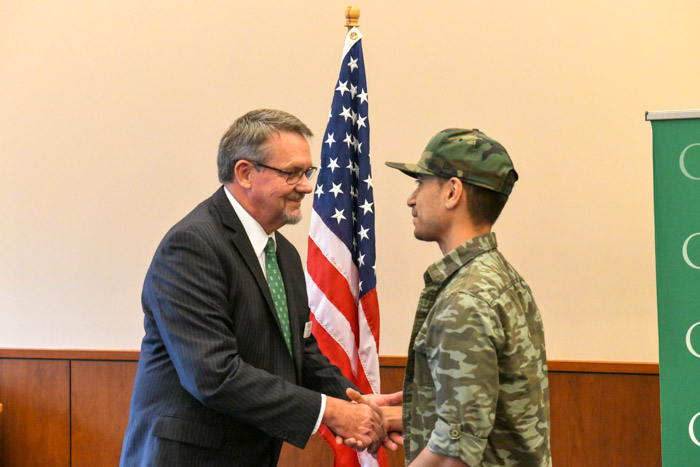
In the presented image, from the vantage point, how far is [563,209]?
3949 millimetres

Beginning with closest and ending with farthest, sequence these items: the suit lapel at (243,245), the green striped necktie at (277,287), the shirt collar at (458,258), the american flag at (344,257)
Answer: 1. the shirt collar at (458,258)
2. the suit lapel at (243,245)
3. the green striped necktie at (277,287)
4. the american flag at (344,257)

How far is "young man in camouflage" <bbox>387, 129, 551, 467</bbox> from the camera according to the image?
156 cm

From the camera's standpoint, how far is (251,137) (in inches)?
91.6

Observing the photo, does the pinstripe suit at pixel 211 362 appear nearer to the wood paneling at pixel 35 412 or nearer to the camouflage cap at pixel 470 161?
the camouflage cap at pixel 470 161

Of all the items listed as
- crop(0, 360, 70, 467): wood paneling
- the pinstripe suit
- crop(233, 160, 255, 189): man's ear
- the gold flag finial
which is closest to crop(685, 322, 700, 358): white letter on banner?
the pinstripe suit

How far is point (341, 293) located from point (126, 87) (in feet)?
6.52

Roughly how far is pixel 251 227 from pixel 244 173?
0.17 metres

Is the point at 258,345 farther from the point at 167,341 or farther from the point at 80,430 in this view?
the point at 80,430

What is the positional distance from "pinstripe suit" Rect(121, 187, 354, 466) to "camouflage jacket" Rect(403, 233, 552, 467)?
1.52 ft

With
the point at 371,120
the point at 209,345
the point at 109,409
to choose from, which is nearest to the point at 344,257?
the point at 371,120

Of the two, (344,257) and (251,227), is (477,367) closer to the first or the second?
(251,227)

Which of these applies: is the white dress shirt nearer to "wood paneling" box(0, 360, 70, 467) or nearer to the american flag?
the american flag

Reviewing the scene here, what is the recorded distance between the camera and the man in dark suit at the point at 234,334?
2020mm

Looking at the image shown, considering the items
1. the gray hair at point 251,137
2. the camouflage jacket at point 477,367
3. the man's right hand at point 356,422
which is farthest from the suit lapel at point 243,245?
the camouflage jacket at point 477,367
